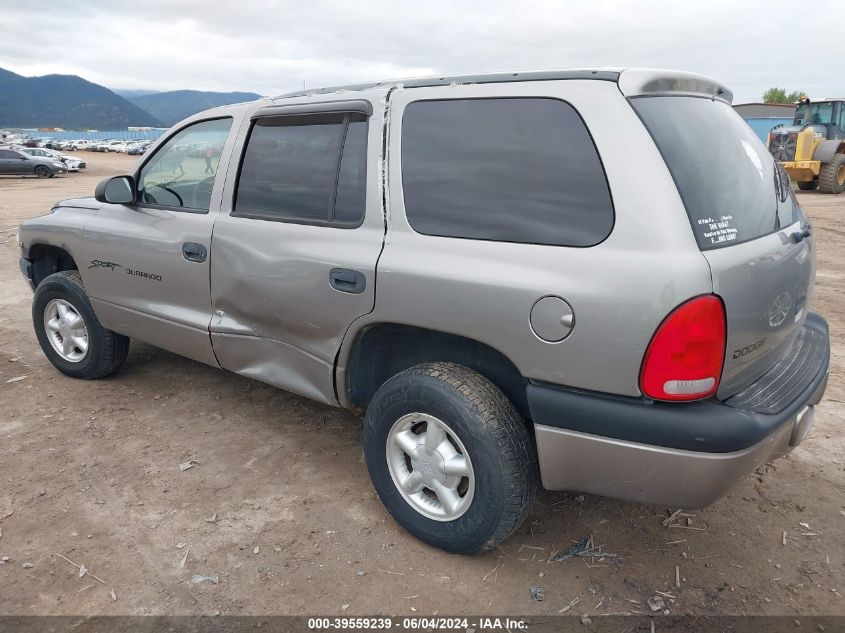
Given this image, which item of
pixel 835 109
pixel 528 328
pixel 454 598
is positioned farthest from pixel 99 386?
pixel 835 109

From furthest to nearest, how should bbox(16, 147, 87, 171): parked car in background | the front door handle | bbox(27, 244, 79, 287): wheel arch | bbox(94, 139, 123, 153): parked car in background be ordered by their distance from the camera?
bbox(94, 139, 123, 153): parked car in background, bbox(16, 147, 87, 171): parked car in background, bbox(27, 244, 79, 287): wheel arch, the front door handle

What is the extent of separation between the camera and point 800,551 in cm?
268

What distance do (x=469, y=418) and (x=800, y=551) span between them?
1.56 m

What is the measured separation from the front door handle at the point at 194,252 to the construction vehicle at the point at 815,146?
56.8ft

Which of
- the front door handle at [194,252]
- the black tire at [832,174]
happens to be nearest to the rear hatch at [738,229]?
the front door handle at [194,252]

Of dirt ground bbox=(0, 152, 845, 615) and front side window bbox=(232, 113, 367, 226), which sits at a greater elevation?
front side window bbox=(232, 113, 367, 226)

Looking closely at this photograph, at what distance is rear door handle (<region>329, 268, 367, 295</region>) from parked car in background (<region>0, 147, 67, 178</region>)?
31.4m

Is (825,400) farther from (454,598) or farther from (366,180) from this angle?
(366,180)

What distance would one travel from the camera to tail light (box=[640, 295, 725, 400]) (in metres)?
1.99

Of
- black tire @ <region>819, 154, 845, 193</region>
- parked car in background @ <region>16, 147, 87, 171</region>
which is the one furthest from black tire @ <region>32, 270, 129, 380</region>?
parked car in background @ <region>16, 147, 87, 171</region>

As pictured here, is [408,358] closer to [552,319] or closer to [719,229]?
[552,319]

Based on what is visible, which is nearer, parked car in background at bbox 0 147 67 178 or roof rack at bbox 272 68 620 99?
roof rack at bbox 272 68 620 99

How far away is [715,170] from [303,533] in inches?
85.7

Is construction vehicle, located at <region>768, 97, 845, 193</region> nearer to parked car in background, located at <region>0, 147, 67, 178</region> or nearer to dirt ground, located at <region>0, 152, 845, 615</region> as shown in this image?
dirt ground, located at <region>0, 152, 845, 615</region>
